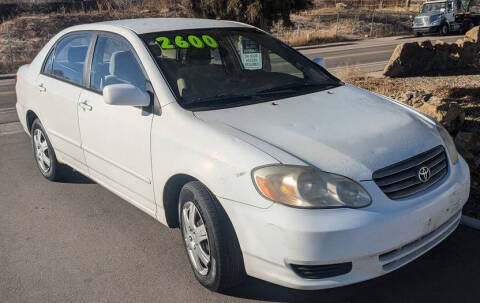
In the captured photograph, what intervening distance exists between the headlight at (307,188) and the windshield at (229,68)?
3.11 ft

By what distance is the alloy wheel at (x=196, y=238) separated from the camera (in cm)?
317

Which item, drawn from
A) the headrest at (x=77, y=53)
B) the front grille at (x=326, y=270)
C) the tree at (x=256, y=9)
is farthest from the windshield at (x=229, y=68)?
the tree at (x=256, y=9)

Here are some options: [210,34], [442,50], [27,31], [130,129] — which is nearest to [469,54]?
[442,50]

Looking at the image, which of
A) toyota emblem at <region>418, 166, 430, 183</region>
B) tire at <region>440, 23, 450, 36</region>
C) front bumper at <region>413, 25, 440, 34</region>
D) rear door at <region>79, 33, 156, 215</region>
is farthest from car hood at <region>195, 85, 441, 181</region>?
tire at <region>440, 23, 450, 36</region>

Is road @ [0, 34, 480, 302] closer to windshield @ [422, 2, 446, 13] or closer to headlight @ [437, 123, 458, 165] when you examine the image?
headlight @ [437, 123, 458, 165]

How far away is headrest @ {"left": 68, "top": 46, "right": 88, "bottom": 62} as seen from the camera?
4.58 m

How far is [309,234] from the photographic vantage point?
2.60m

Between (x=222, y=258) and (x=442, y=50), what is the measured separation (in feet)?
34.9

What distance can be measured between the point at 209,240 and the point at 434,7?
30.8m

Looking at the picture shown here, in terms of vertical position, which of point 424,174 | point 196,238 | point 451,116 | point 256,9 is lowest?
point 196,238

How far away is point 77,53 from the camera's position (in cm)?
472

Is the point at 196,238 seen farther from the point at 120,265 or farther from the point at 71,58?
the point at 71,58

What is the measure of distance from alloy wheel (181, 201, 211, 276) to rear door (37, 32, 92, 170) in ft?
5.48

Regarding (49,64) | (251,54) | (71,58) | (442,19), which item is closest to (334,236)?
(251,54)
